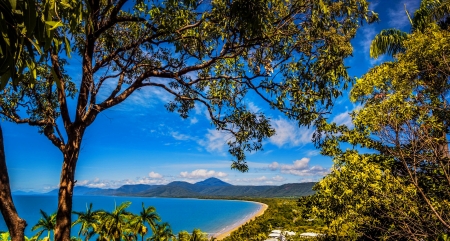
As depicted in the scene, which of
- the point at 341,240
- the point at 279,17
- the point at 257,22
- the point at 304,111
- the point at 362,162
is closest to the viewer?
the point at 257,22

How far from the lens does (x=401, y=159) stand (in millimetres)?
8961

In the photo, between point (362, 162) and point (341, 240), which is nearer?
point (362, 162)

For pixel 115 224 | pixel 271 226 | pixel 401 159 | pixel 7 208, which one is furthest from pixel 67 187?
pixel 271 226

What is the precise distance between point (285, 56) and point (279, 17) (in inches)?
30.4

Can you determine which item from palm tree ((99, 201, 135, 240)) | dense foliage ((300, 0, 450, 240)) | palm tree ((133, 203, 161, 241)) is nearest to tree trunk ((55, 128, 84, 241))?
dense foliage ((300, 0, 450, 240))

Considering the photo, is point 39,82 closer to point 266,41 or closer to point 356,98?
point 266,41

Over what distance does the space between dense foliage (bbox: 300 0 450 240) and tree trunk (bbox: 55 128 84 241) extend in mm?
6288

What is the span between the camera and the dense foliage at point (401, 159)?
8266 mm

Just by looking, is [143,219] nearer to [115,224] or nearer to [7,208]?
[115,224]

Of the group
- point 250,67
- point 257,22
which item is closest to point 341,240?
point 250,67

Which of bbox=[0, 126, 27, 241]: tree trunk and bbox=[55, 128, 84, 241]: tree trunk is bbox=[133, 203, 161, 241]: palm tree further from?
bbox=[0, 126, 27, 241]: tree trunk

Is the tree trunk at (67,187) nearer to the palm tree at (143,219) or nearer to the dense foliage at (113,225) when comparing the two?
the dense foliage at (113,225)

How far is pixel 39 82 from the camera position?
7719mm

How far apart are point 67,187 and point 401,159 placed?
27.9 feet
